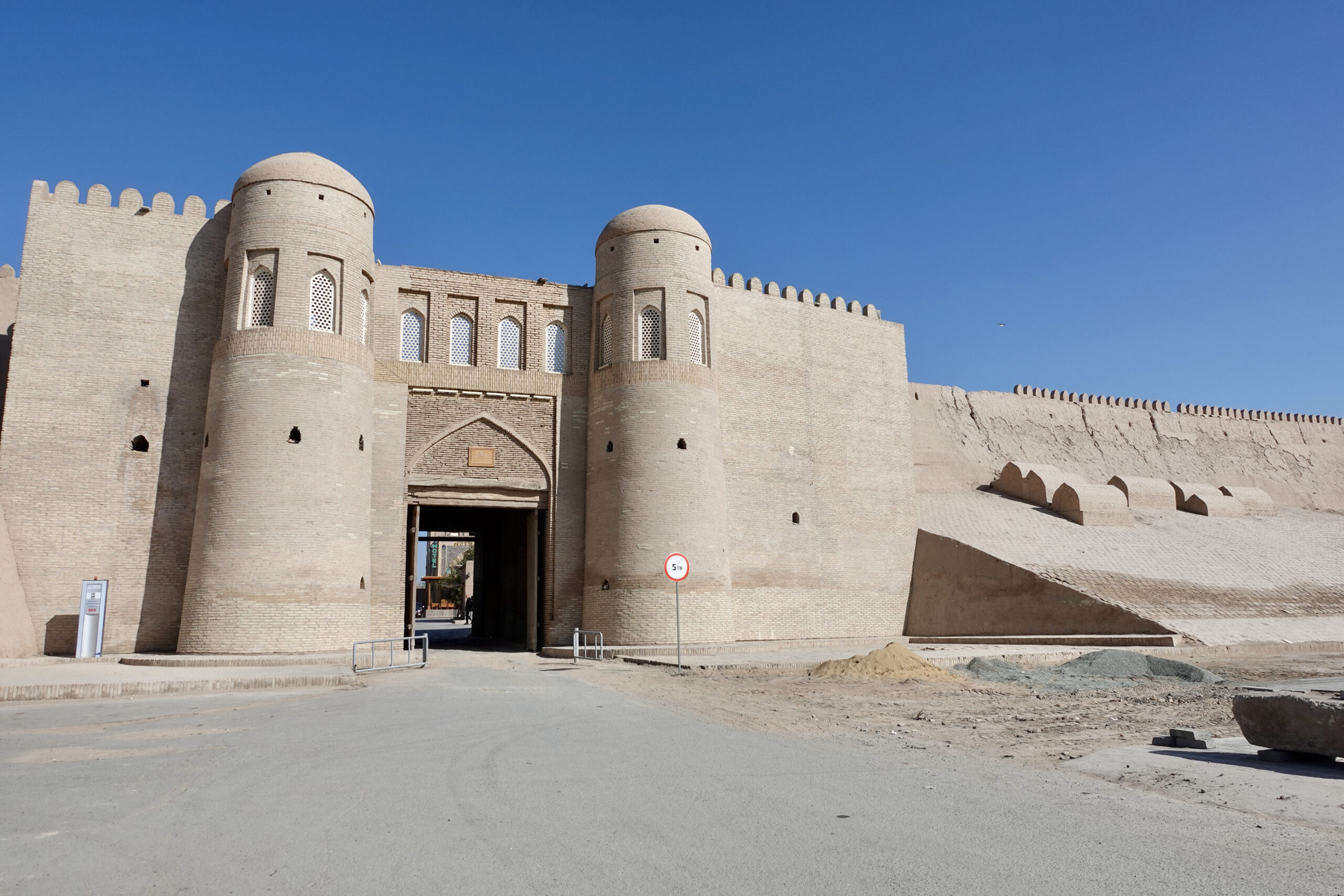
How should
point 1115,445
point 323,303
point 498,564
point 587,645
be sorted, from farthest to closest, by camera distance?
point 1115,445 < point 498,564 < point 587,645 < point 323,303

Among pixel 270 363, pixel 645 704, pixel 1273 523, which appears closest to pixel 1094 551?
pixel 1273 523

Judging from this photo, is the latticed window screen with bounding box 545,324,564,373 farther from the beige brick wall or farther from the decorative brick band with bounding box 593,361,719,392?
the decorative brick band with bounding box 593,361,719,392

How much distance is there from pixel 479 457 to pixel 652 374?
13.7ft

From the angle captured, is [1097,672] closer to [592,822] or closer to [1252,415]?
[592,822]

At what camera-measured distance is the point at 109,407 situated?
1727 centimetres

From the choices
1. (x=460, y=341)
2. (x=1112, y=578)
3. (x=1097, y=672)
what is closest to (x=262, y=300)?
(x=460, y=341)

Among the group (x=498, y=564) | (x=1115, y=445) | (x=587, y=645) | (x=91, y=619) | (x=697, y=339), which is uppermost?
(x=1115, y=445)

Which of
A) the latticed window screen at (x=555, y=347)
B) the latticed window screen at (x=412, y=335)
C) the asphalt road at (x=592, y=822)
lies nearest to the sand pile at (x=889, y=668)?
the asphalt road at (x=592, y=822)

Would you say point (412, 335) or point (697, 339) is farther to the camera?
point (697, 339)

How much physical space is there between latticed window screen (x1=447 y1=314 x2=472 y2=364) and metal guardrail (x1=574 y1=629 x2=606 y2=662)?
6509 millimetres

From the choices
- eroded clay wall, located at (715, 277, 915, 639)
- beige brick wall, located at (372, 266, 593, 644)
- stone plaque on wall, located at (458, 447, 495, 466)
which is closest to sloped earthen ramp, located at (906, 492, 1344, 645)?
eroded clay wall, located at (715, 277, 915, 639)

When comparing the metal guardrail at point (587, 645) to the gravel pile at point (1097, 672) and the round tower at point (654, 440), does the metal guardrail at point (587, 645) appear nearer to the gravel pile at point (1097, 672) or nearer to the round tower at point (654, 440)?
the round tower at point (654, 440)

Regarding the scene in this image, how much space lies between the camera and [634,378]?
20.5m

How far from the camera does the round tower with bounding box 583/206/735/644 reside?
1945 cm
